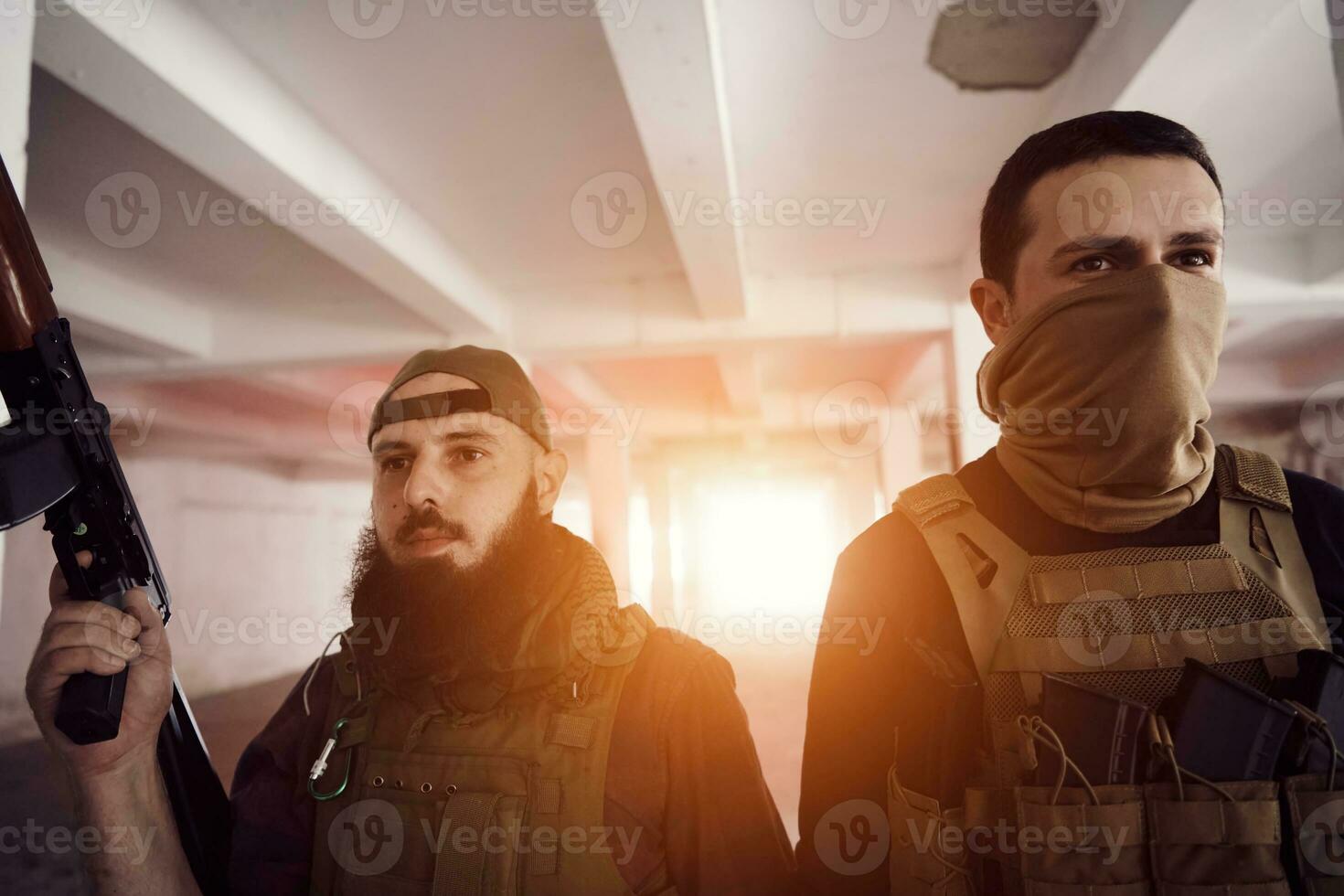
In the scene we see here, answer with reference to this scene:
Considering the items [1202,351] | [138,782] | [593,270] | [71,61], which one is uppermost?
[593,270]

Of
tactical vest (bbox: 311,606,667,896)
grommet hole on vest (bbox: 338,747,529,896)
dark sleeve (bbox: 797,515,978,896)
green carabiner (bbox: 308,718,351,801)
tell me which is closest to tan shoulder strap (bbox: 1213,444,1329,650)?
dark sleeve (bbox: 797,515,978,896)

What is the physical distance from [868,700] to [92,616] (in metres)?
1.01

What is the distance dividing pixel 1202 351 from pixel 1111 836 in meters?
0.54

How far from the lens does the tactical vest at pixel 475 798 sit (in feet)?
3.01

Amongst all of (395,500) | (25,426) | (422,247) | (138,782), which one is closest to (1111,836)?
(395,500)

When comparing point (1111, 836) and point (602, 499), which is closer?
point (1111, 836)

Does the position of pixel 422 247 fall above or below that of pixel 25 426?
above

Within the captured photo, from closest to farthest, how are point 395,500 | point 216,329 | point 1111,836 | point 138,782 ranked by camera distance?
1. point 1111,836
2. point 138,782
3. point 395,500
4. point 216,329

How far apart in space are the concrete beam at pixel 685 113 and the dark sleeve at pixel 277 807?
5.14ft

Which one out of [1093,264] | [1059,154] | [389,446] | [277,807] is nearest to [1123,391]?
[1093,264]

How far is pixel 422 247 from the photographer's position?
111 inches

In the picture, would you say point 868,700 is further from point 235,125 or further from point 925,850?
point 235,125

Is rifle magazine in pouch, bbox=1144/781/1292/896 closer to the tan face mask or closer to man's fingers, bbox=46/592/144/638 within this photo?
the tan face mask

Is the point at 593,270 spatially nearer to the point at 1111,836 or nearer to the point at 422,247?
the point at 422,247
